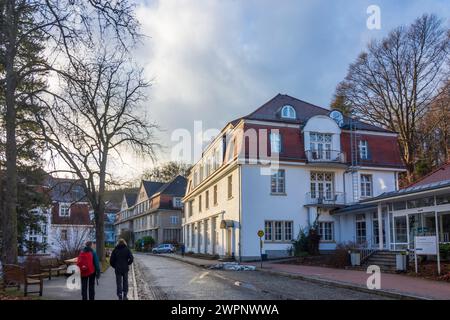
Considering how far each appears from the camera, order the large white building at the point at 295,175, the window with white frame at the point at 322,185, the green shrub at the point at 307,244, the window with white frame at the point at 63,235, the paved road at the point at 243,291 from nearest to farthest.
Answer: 1. the paved road at the point at 243,291
2. the window with white frame at the point at 63,235
3. the green shrub at the point at 307,244
4. the large white building at the point at 295,175
5. the window with white frame at the point at 322,185

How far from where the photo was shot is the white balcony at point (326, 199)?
34.9 m

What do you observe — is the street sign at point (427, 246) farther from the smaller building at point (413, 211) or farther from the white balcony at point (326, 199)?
the white balcony at point (326, 199)

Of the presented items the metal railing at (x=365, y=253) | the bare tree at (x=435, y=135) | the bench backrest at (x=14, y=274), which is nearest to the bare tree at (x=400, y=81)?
the bare tree at (x=435, y=135)

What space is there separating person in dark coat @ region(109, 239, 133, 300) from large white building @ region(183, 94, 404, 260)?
66.2 ft

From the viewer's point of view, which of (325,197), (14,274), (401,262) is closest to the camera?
(14,274)

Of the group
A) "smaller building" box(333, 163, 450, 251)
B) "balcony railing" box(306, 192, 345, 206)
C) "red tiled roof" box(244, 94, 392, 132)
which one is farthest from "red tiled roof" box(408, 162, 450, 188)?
"red tiled roof" box(244, 94, 392, 132)

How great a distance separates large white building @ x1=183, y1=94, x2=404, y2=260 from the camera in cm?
3388

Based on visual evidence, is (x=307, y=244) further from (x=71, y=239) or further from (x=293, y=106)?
(x=71, y=239)

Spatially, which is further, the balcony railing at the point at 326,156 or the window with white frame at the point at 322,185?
the window with white frame at the point at 322,185

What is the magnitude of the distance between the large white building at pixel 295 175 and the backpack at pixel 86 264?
846 inches

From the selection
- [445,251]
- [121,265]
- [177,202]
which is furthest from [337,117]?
[177,202]

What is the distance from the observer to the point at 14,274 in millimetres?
13250

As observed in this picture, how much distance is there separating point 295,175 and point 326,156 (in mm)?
2943

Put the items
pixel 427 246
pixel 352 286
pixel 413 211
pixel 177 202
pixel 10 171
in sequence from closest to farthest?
1. pixel 10 171
2. pixel 352 286
3. pixel 427 246
4. pixel 413 211
5. pixel 177 202
